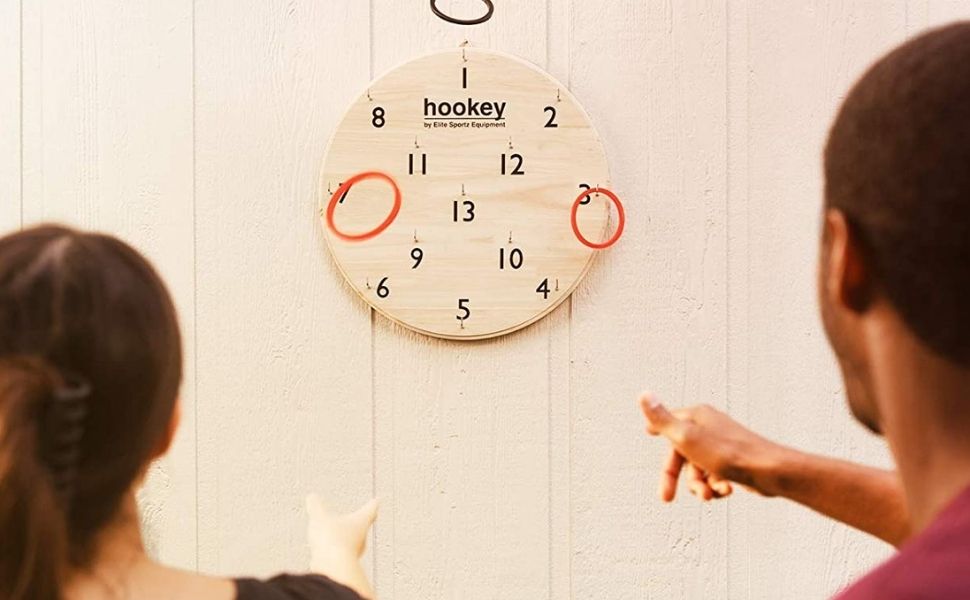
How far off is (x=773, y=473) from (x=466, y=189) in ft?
1.83

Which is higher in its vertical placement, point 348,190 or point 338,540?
point 348,190

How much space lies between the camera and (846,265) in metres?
0.58

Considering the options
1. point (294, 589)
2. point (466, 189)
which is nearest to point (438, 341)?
point (466, 189)

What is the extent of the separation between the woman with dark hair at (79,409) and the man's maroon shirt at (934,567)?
50cm

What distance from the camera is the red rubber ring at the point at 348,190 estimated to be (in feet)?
4.13

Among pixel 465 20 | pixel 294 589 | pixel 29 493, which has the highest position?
pixel 465 20

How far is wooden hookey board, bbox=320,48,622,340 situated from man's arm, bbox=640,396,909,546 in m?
0.35

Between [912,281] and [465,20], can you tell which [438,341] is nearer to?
[465,20]

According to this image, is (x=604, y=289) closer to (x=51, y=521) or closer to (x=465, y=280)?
Result: (x=465, y=280)

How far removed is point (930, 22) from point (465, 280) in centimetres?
73

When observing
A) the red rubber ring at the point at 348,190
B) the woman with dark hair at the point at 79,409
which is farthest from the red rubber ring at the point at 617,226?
the woman with dark hair at the point at 79,409

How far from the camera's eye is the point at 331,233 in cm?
126

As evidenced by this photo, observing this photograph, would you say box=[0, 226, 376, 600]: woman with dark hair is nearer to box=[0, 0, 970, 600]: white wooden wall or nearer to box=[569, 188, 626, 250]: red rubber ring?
box=[0, 0, 970, 600]: white wooden wall

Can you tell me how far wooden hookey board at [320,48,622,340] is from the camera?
126 cm
